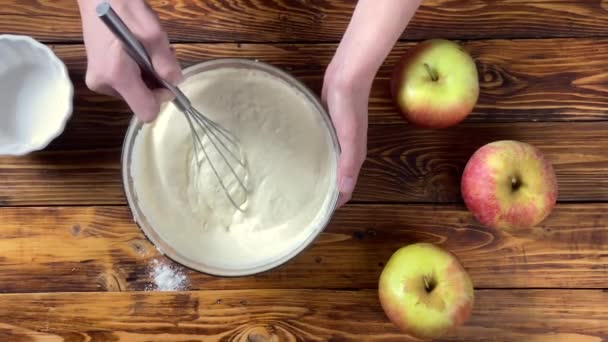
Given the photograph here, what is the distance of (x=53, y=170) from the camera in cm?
84

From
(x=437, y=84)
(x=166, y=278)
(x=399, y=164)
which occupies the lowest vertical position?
(x=166, y=278)

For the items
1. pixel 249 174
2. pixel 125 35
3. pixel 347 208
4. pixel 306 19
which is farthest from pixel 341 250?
pixel 125 35

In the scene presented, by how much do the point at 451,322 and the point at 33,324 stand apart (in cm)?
53

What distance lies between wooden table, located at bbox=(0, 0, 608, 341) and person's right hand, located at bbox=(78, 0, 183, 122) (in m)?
0.20

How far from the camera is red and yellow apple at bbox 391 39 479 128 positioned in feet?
2.60

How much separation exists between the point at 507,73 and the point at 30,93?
64cm

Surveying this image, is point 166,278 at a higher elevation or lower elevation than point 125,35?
lower

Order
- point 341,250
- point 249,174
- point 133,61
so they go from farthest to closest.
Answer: point 341,250 → point 249,174 → point 133,61

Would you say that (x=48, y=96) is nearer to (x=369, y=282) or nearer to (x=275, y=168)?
(x=275, y=168)

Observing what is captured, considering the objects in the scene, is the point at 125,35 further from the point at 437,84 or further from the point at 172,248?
the point at 437,84

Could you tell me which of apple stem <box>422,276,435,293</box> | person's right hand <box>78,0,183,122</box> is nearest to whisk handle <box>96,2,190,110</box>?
person's right hand <box>78,0,183,122</box>

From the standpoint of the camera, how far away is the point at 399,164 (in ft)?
2.78

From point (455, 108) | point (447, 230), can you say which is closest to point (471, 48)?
point (455, 108)

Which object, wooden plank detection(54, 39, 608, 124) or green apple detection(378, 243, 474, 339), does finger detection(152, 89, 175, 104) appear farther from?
green apple detection(378, 243, 474, 339)
